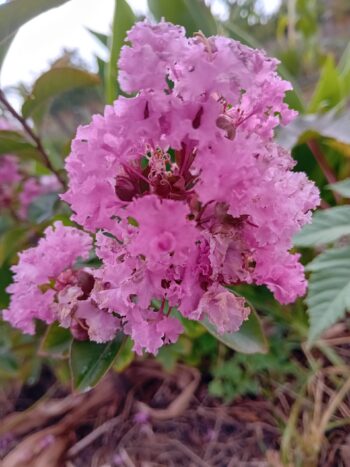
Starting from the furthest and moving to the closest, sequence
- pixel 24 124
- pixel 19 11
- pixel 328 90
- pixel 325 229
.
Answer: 1. pixel 328 90
2. pixel 24 124
3. pixel 325 229
4. pixel 19 11

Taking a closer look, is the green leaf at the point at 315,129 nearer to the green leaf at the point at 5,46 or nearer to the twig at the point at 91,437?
the green leaf at the point at 5,46

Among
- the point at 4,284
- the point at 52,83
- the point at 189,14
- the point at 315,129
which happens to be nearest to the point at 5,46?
the point at 52,83

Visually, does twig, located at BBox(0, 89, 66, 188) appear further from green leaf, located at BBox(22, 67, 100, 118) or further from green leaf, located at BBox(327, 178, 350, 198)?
green leaf, located at BBox(327, 178, 350, 198)

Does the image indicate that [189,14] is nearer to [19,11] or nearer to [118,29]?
[118,29]

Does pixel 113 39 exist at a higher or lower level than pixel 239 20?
lower

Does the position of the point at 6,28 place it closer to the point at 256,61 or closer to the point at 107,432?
the point at 256,61

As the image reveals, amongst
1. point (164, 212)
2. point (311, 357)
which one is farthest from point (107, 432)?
point (164, 212)

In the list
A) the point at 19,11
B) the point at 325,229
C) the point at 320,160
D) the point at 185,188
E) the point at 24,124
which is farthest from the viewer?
the point at 320,160
